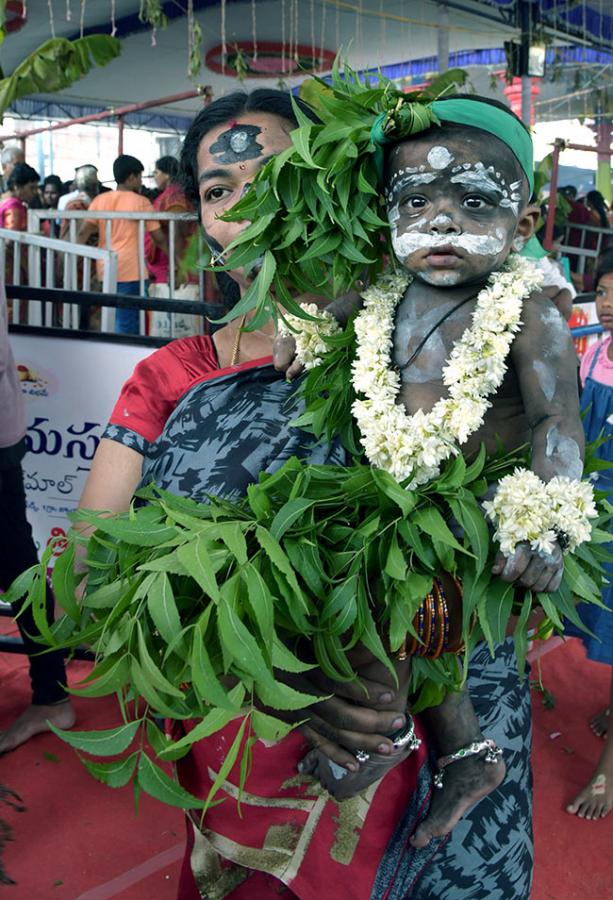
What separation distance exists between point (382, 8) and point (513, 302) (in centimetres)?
1358

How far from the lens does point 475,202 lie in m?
1.55

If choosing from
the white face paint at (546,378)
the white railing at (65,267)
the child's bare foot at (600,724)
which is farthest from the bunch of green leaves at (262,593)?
the white railing at (65,267)

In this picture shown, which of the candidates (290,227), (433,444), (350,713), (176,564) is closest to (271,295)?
(290,227)

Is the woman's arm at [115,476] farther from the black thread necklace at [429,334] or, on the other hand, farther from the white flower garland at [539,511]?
the white flower garland at [539,511]

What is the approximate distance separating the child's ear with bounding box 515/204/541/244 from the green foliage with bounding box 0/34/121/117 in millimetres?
4508

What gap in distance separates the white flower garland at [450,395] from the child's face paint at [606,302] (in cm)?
253

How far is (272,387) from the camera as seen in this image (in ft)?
5.94

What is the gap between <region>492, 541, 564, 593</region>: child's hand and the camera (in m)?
1.38

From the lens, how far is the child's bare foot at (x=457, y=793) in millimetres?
1697

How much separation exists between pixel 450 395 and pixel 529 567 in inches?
14.5

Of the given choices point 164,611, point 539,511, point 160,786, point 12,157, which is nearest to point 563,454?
point 539,511

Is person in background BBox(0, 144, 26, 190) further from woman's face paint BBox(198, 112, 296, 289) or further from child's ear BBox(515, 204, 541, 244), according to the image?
child's ear BBox(515, 204, 541, 244)

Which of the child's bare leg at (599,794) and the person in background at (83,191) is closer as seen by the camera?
the child's bare leg at (599,794)

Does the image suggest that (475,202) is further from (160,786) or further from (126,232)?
(126,232)
